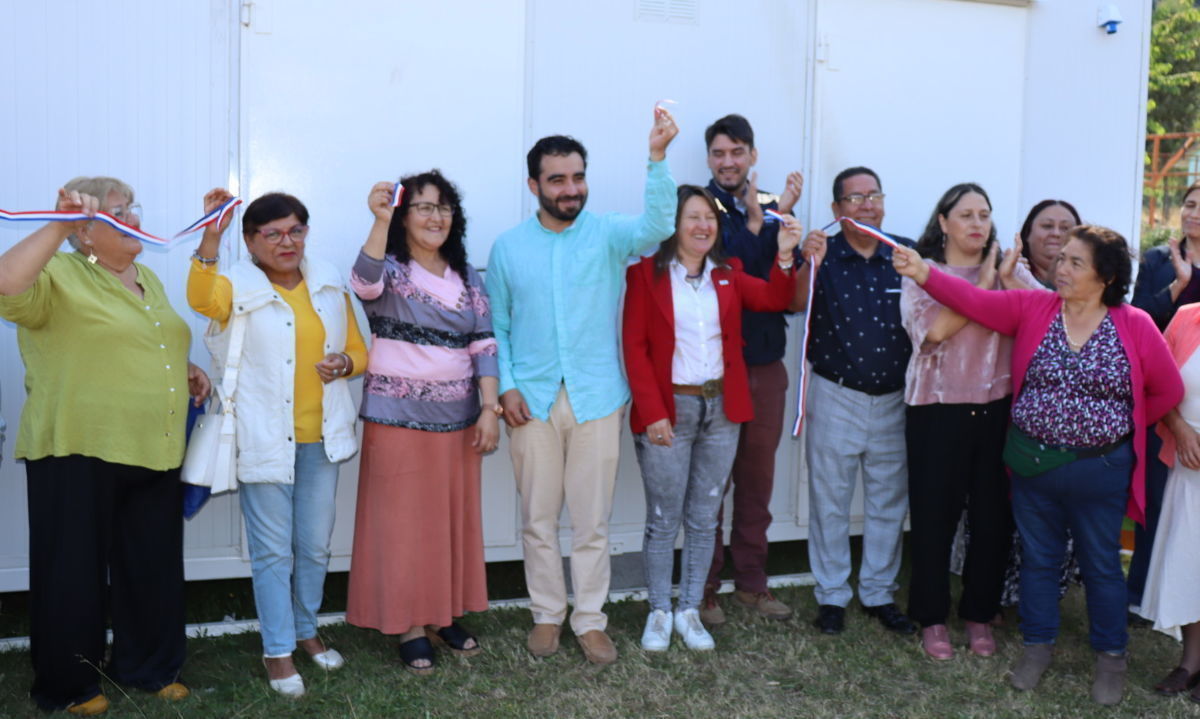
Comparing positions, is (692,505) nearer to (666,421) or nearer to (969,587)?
(666,421)

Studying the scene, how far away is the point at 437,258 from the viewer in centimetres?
379

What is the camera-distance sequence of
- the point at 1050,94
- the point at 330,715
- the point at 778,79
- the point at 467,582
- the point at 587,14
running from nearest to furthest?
the point at 330,715
the point at 467,582
the point at 587,14
the point at 778,79
the point at 1050,94

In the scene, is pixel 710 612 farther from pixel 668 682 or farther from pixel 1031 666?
pixel 1031 666

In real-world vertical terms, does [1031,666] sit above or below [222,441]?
below

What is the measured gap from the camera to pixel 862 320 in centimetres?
407

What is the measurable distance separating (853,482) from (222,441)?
2501 millimetres

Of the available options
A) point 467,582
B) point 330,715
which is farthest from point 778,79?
point 330,715

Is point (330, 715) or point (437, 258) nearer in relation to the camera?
point (330, 715)

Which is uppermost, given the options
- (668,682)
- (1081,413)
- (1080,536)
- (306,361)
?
(306,361)

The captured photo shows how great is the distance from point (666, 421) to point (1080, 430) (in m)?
1.45

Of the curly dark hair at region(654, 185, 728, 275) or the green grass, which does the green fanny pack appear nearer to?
the green grass

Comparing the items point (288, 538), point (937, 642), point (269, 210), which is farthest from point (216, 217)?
point (937, 642)

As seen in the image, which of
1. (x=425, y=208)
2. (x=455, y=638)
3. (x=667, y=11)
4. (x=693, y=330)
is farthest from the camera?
(x=667, y=11)

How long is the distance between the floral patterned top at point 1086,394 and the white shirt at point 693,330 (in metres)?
1.18
